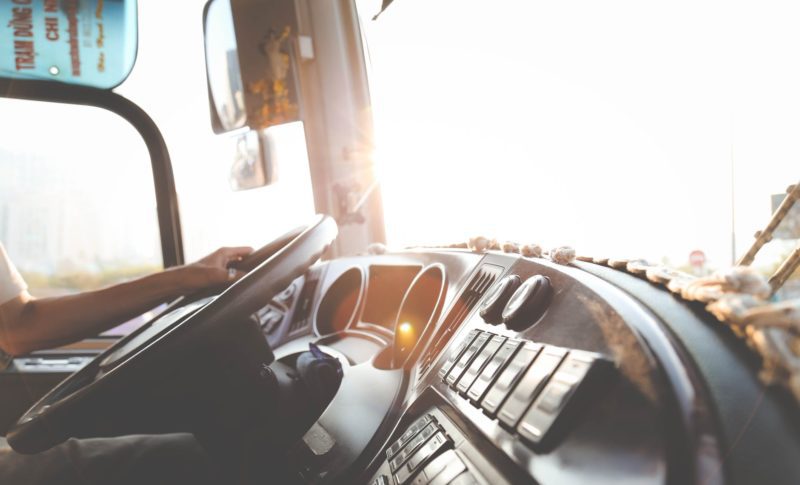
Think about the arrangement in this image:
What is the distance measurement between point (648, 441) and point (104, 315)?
56.0 inches

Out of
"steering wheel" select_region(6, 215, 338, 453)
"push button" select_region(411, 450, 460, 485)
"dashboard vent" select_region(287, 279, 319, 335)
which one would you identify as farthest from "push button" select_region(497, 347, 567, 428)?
"dashboard vent" select_region(287, 279, 319, 335)

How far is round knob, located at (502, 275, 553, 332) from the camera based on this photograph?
1.96 ft

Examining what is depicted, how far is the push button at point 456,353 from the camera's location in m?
0.68

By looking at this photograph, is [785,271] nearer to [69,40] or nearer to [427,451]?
[427,451]

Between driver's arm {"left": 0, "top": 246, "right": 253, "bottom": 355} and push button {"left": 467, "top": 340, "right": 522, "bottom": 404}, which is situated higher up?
driver's arm {"left": 0, "top": 246, "right": 253, "bottom": 355}

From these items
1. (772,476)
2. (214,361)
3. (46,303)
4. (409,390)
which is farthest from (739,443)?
(46,303)

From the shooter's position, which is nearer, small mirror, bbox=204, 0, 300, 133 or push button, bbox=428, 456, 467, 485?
push button, bbox=428, 456, 467, 485

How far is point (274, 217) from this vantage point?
7.68 feet

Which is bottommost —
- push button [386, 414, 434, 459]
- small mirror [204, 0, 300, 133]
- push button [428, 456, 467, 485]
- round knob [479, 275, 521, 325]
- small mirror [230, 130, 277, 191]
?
push button [386, 414, 434, 459]

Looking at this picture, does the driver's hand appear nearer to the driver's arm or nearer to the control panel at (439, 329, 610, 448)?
the driver's arm

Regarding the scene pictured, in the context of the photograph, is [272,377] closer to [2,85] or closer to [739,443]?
[739,443]

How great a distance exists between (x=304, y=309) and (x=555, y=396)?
130cm

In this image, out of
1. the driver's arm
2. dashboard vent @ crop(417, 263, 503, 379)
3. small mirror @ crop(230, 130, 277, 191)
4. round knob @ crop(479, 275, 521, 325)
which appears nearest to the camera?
round knob @ crop(479, 275, 521, 325)

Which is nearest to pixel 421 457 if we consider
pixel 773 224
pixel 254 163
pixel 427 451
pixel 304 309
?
pixel 427 451
